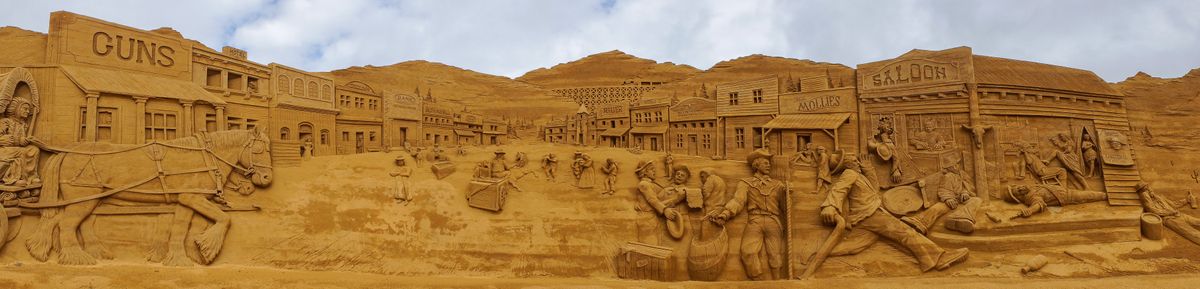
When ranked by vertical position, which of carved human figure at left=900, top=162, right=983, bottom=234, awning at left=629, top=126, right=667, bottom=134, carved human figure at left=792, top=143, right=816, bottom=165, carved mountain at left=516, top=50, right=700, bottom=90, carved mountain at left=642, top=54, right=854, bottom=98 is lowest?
carved human figure at left=900, top=162, right=983, bottom=234

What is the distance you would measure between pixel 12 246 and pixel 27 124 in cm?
301

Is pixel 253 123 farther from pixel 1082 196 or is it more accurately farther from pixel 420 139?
pixel 1082 196

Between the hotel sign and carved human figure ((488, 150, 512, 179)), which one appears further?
carved human figure ((488, 150, 512, 179))

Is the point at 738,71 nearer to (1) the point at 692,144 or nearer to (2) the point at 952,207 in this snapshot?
(1) the point at 692,144

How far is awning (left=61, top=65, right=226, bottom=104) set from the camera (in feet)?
39.9

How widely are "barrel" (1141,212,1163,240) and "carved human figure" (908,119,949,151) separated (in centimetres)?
471

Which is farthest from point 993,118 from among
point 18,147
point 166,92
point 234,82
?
point 18,147

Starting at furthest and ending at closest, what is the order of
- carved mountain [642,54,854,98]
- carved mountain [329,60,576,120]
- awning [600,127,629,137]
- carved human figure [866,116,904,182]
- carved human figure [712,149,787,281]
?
carved mountain [329,60,576,120]
carved mountain [642,54,854,98]
awning [600,127,629,137]
carved human figure [866,116,904,182]
carved human figure [712,149,787,281]

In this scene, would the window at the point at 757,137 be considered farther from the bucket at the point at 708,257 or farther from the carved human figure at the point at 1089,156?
the carved human figure at the point at 1089,156

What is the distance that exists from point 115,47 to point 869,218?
20897 millimetres

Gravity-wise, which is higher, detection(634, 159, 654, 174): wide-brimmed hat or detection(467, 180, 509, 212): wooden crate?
detection(634, 159, 654, 174): wide-brimmed hat

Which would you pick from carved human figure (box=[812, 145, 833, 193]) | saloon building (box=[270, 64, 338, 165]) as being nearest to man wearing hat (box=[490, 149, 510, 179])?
saloon building (box=[270, 64, 338, 165])

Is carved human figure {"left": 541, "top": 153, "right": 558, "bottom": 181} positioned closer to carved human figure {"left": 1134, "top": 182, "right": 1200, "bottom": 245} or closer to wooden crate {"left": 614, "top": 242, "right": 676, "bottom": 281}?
wooden crate {"left": 614, "top": 242, "right": 676, "bottom": 281}

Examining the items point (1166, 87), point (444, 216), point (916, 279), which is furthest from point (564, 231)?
point (1166, 87)
